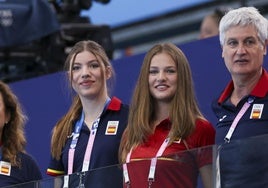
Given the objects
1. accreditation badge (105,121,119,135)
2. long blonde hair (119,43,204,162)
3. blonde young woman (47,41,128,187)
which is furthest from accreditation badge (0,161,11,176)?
long blonde hair (119,43,204,162)

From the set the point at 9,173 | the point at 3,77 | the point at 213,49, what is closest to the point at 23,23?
the point at 3,77

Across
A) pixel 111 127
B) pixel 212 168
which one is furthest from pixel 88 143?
pixel 212 168

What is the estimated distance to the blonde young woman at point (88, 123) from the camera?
19.5ft

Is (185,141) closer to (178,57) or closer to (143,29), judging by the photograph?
(178,57)

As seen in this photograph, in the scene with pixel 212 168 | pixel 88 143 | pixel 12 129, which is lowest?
pixel 212 168

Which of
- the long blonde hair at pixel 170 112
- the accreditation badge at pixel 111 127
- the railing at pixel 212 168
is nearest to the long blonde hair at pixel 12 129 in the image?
the accreditation badge at pixel 111 127

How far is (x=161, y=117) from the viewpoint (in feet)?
18.9

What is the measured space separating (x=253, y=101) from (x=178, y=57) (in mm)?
517

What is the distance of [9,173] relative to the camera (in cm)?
619

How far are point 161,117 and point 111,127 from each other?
413 mm

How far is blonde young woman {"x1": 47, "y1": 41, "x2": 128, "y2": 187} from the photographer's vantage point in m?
5.94

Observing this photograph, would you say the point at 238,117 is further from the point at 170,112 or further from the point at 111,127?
the point at 111,127

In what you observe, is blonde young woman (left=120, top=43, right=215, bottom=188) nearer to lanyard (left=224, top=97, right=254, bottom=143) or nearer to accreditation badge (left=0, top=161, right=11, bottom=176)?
lanyard (left=224, top=97, right=254, bottom=143)


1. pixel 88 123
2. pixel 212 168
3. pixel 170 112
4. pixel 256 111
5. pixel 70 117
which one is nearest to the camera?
pixel 212 168
